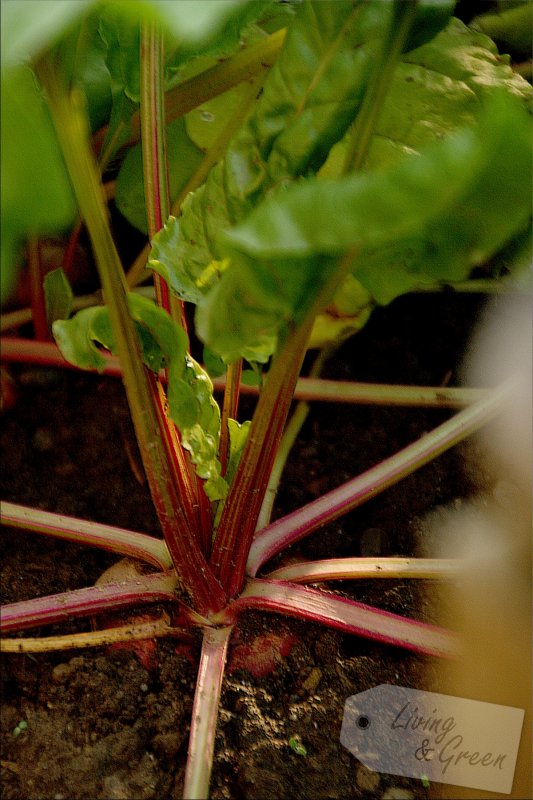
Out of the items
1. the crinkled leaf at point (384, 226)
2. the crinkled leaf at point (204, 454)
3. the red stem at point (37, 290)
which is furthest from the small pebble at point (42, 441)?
the crinkled leaf at point (384, 226)

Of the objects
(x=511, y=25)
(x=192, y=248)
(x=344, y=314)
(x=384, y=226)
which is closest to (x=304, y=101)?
(x=192, y=248)

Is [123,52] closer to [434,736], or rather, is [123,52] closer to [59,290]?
[59,290]

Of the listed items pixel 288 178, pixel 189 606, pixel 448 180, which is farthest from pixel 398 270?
pixel 189 606

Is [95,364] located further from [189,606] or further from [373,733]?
[373,733]

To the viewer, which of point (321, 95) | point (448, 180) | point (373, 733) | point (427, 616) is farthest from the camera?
point (427, 616)

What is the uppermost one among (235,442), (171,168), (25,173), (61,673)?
(25,173)

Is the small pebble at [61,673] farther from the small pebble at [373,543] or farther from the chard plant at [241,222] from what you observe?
the small pebble at [373,543]

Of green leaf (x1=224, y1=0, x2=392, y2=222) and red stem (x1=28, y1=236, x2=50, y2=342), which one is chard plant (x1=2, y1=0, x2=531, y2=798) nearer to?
green leaf (x1=224, y1=0, x2=392, y2=222)
